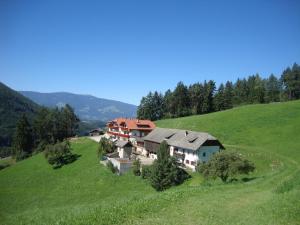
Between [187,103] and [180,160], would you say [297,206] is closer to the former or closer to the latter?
[180,160]

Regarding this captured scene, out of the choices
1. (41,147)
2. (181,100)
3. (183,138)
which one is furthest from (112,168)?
(181,100)

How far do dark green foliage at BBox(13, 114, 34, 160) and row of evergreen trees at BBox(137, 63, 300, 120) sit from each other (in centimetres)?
4410

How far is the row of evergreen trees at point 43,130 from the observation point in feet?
362

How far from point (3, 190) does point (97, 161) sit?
2142cm

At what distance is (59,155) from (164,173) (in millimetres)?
40550

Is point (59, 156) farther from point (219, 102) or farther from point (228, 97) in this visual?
point (228, 97)

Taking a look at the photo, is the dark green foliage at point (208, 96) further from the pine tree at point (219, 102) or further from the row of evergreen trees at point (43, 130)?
the row of evergreen trees at point (43, 130)

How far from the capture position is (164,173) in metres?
50.6

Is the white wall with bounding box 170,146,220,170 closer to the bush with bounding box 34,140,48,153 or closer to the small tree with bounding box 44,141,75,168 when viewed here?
the small tree with bounding box 44,141,75,168

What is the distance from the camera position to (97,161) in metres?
75.6

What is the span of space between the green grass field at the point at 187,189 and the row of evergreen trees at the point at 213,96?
997 inches

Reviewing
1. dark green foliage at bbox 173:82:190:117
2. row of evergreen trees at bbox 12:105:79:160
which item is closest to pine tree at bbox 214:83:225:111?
dark green foliage at bbox 173:82:190:117

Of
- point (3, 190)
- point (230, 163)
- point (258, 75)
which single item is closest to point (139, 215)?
point (230, 163)

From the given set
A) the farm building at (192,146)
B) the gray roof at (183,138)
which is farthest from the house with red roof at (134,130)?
the farm building at (192,146)
